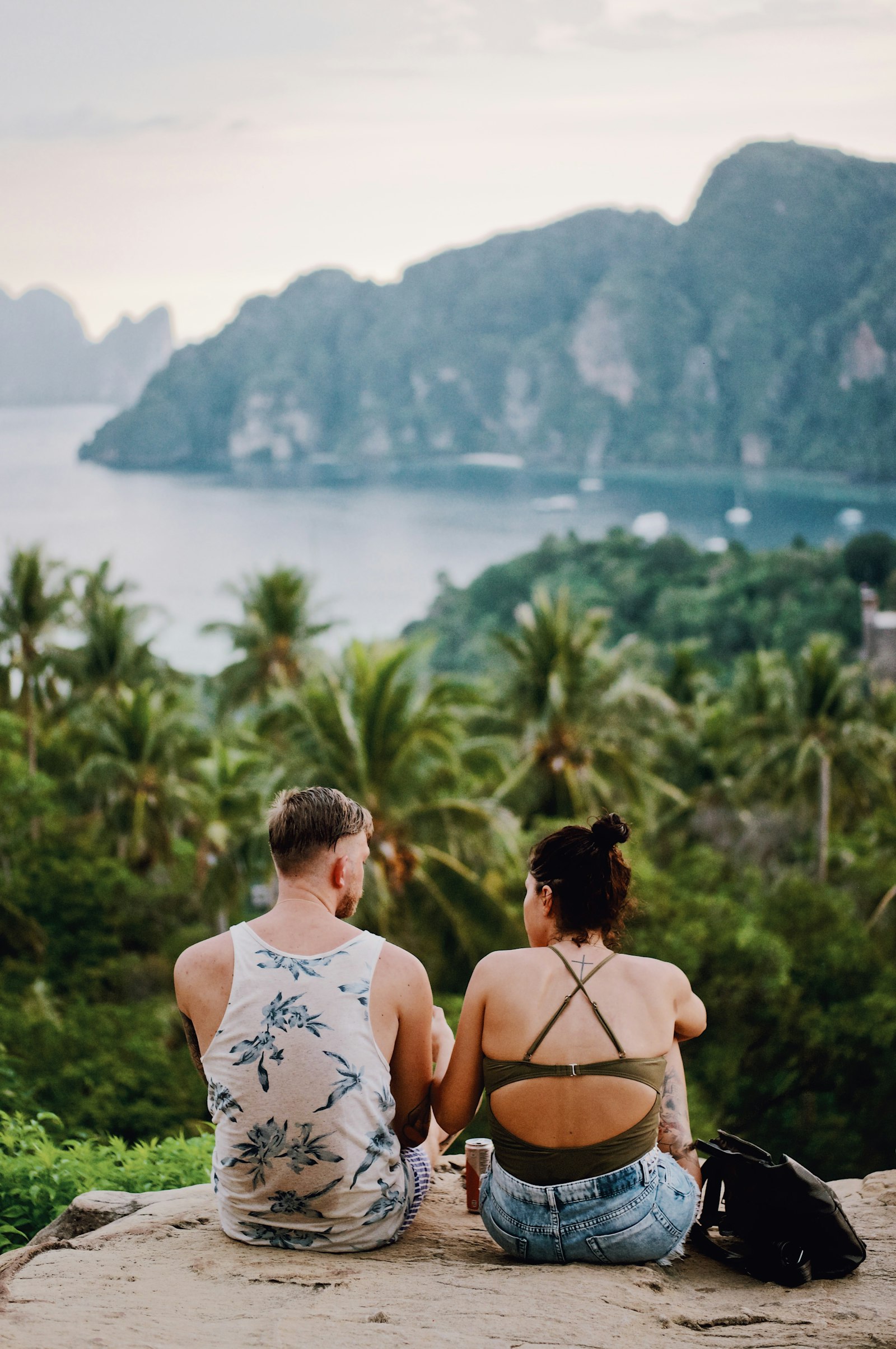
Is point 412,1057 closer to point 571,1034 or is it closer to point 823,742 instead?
point 571,1034

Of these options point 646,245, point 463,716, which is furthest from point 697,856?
point 646,245

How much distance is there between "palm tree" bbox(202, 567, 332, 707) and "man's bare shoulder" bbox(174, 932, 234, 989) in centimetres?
2162

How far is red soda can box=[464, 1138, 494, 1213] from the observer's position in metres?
→ 3.04

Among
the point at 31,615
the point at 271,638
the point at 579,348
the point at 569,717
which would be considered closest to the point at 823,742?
the point at 569,717

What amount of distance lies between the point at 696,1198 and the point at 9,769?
1893 cm

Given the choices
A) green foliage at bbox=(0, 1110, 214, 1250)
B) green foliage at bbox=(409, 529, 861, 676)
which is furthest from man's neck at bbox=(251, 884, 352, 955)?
green foliage at bbox=(409, 529, 861, 676)

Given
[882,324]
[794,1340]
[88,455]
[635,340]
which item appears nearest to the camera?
[794,1340]

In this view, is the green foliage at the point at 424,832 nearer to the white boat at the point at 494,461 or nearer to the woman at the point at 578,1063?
the woman at the point at 578,1063

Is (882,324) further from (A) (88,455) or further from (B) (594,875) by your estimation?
(B) (594,875)

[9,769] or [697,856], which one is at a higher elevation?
[9,769]

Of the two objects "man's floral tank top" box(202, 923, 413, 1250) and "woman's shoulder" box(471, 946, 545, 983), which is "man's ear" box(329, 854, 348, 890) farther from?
"woman's shoulder" box(471, 946, 545, 983)

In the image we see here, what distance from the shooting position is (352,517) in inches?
5581

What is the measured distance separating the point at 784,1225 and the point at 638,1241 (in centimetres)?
32

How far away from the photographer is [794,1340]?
235 cm
